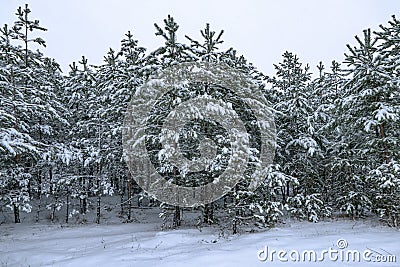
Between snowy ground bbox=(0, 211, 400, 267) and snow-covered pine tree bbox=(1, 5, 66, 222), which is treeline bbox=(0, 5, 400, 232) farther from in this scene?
snowy ground bbox=(0, 211, 400, 267)

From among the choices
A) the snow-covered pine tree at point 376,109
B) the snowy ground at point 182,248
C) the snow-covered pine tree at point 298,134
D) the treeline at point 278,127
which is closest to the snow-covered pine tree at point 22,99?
the treeline at point 278,127

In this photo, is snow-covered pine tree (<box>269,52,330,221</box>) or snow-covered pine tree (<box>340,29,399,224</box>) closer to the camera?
snow-covered pine tree (<box>340,29,399,224</box>)

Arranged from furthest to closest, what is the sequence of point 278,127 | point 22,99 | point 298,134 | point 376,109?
point 278,127 < point 298,134 < point 22,99 < point 376,109

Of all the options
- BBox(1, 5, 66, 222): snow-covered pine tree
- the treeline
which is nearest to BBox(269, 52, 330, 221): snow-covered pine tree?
the treeline

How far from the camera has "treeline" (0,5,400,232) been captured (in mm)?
12516

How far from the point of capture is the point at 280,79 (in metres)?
19.1

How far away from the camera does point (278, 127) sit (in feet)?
59.7

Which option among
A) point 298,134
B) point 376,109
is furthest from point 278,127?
point 376,109

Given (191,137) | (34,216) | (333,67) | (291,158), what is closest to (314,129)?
(291,158)

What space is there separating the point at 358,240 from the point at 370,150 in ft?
17.3

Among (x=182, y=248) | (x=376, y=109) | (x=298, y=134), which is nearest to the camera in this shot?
(x=182, y=248)

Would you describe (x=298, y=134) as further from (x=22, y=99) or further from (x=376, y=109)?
(x=22, y=99)

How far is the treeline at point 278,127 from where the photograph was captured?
12.5m

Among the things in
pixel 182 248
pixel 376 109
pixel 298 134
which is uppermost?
pixel 376 109
